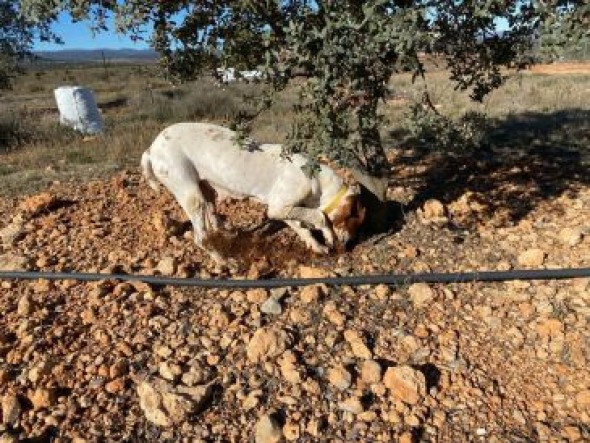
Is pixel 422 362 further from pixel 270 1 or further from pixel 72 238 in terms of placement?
pixel 72 238

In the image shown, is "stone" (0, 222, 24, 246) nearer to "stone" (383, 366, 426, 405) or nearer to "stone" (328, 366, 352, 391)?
"stone" (328, 366, 352, 391)

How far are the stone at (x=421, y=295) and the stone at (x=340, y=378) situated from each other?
2.98ft

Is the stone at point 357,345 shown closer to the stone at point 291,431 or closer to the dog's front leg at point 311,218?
the stone at point 291,431

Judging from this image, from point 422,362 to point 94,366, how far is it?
2091 mm

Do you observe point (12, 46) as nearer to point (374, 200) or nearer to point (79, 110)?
point (79, 110)

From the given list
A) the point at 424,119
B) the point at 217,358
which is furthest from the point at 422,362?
the point at 424,119

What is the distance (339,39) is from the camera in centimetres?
349

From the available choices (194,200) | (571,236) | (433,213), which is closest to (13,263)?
(194,200)

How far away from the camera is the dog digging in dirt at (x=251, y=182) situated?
497 cm

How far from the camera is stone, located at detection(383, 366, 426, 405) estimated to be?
345 cm

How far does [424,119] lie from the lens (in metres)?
4.20

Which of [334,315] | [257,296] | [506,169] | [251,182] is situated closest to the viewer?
[334,315]

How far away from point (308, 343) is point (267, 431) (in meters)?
0.81

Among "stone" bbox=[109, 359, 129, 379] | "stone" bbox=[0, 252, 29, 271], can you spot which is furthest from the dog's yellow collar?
"stone" bbox=[0, 252, 29, 271]
